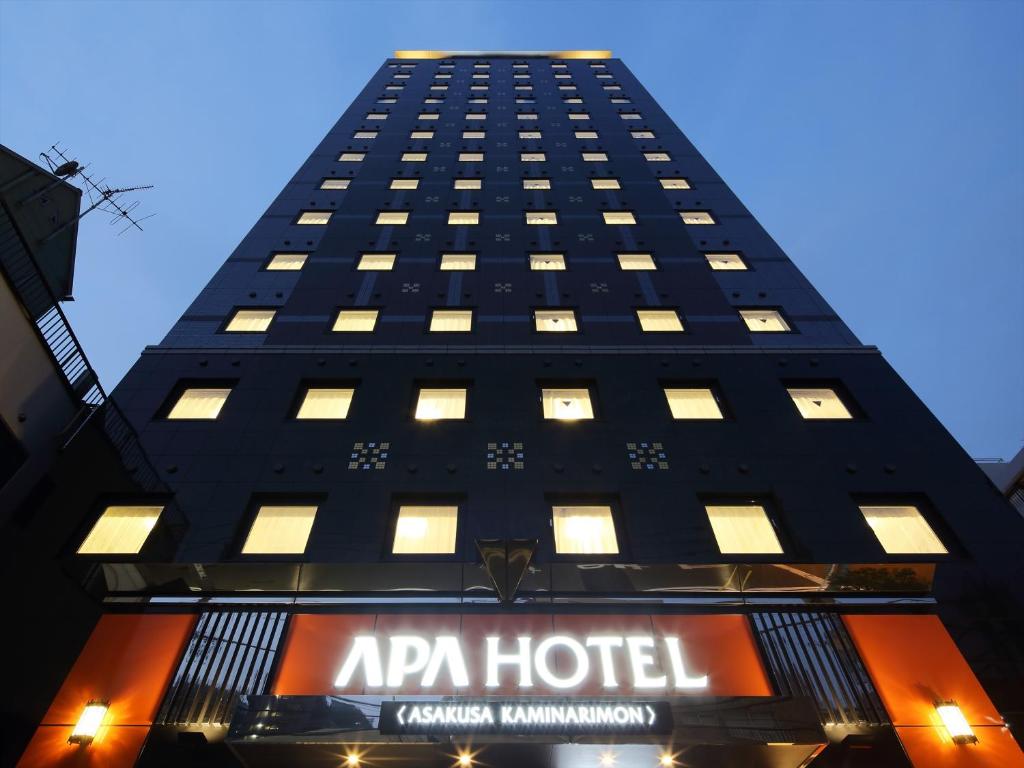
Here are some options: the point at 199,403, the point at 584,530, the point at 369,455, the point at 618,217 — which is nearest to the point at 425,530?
the point at 369,455

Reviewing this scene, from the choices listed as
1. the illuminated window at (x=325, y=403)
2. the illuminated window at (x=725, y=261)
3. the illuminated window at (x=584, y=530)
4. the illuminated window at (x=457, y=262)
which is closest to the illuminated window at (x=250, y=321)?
the illuminated window at (x=325, y=403)

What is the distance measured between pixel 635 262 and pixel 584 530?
13656 mm

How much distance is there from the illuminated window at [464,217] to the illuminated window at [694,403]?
1377 cm

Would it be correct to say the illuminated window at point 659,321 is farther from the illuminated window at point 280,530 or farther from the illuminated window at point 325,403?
the illuminated window at point 280,530

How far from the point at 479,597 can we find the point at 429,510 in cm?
282

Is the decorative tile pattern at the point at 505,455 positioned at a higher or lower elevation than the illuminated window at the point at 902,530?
higher

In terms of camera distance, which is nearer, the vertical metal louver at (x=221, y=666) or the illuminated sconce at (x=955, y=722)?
the illuminated sconce at (x=955, y=722)

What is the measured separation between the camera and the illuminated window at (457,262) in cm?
2322

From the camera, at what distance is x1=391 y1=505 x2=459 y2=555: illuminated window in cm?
1311

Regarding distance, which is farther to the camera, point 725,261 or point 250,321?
point 725,261

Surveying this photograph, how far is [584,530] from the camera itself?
13.6 meters

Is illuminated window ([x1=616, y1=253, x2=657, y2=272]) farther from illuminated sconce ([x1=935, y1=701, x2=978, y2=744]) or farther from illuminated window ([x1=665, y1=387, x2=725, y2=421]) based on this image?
illuminated sconce ([x1=935, y1=701, x2=978, y2=744])

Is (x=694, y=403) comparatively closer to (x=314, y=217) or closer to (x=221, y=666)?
(x=221, y=666)

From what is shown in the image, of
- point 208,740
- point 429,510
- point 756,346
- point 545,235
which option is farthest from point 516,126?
point 208,740
